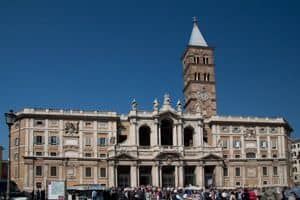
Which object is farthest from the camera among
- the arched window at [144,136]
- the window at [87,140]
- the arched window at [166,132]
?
the arched window at [166,132]

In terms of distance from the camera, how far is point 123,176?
6950cm

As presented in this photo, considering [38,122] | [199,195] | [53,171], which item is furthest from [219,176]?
[199,195]

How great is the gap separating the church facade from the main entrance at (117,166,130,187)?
14 mm

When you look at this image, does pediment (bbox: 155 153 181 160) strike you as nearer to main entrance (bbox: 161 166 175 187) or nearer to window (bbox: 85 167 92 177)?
main entrance (bbox: 161 166 175 187)

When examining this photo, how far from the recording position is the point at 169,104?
73.6 metres

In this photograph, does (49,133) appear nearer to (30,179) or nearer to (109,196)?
(30,179)

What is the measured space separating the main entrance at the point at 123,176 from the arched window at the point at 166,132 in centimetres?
773

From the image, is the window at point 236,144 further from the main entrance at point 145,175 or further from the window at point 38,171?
the window at point 38,171

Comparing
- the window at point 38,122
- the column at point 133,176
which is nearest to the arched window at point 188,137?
the column at point 133,176

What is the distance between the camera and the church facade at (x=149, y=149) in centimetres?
6738

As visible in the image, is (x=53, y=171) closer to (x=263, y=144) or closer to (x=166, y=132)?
(x=166, y=132)

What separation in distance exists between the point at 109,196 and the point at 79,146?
1165 inches

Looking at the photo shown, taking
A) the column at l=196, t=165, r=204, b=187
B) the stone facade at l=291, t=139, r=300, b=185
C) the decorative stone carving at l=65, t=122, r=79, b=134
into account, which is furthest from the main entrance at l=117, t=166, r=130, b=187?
the stone facade at l=291, t=139, r=300, b=185

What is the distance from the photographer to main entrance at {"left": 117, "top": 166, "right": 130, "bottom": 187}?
69125mm
